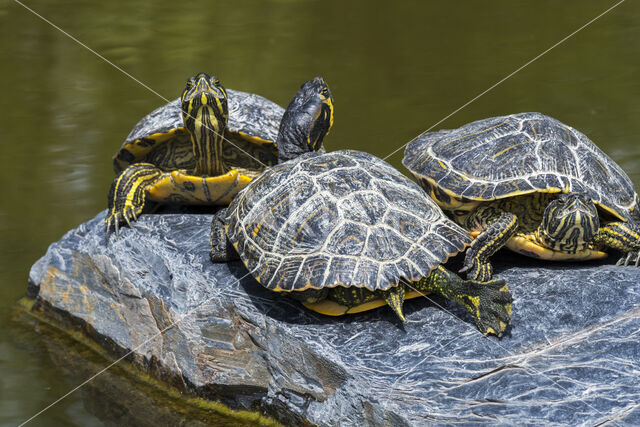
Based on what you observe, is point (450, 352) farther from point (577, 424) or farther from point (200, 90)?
point (200, 90)

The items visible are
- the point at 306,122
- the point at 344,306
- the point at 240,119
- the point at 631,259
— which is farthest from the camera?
the point at 240,119

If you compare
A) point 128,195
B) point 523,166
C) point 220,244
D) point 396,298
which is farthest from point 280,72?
point 396,298

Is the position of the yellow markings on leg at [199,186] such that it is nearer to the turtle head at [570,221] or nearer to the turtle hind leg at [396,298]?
the turtle hind leg at [396,298]

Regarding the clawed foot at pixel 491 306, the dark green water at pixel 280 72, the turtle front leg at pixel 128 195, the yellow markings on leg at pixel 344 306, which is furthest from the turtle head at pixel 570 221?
the dark green water at pixel 280 72

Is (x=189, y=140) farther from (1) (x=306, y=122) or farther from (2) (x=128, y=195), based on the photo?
(1) (x=306, y=122)

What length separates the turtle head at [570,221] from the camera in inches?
110

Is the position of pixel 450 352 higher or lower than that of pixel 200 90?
lower

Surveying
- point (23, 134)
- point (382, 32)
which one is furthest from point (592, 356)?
point (382, 32)

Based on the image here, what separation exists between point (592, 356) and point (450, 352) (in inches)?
17.8

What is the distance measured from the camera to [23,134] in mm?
5805

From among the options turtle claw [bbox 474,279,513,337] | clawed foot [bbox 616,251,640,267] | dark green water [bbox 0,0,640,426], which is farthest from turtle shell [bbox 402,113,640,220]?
dark green water [bbox 0,0,640,426]

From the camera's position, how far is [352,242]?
8.63 feet

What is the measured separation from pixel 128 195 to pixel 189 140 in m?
0.46

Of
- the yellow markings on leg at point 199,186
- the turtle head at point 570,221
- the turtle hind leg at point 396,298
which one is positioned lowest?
the yellow markings on leg at point 199,186
